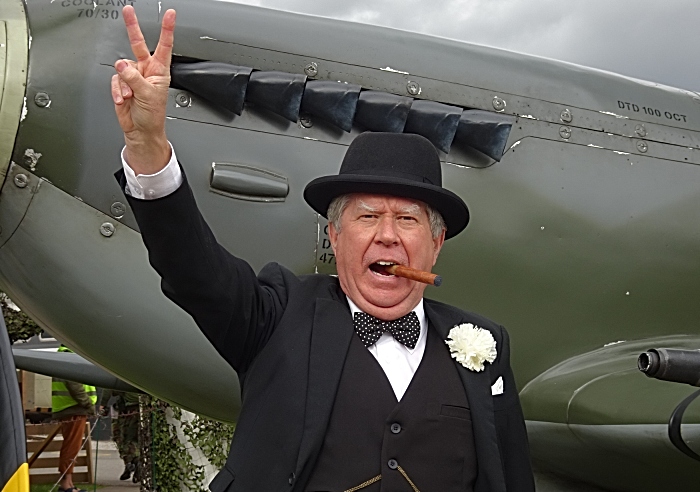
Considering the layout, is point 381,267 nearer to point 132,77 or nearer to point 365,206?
point 365,206

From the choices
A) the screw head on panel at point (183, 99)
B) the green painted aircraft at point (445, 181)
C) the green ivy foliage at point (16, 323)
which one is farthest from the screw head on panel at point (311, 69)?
the green ivy foliage at point (16, 323)

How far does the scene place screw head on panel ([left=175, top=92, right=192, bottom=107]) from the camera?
3604mm

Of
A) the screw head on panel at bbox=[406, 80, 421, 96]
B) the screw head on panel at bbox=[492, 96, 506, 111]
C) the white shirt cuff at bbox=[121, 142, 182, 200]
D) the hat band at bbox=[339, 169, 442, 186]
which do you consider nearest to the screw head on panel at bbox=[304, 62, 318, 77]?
the screw head on panel at bbox=[406, 80, 421, 96]

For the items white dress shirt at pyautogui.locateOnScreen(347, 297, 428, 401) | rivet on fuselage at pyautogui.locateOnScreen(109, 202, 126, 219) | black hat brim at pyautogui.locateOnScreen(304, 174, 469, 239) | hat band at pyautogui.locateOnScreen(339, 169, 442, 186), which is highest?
rivet on fuselage at pyautogui.locateOnScreen(109, 202, 126, 219)

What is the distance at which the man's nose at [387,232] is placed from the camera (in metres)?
1.97

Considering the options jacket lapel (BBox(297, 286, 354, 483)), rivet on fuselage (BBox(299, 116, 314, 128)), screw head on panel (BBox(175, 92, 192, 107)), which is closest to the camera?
jacket lapel (BBox(297, 286, 354, 483))

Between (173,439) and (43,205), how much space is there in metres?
2.65

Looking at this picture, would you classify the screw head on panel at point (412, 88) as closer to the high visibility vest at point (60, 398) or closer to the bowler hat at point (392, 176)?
the bowler hat at point (392, 176)

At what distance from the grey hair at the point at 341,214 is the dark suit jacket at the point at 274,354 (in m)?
0.17

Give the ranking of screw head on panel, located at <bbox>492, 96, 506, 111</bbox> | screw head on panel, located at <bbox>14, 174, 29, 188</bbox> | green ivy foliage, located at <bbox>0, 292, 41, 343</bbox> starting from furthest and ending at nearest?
green ivy foliage, located at <bbox>0, 292, 41, 343</bbox> → screw head on panel, located at <bbox>492, 96, 506, 111</bbox> → screw head on panel, located at <bbox>14, 174, 29, 188</bbox>

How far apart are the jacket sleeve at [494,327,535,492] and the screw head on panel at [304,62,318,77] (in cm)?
200

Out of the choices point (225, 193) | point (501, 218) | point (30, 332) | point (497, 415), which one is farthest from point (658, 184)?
point (30, 332)

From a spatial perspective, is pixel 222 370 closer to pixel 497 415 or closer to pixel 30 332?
pixel 497 415

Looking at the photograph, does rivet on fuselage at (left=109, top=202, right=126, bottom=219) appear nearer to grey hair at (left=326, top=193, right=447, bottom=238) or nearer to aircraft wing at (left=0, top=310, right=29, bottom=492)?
aircraft wing at (left=0, top=310, right=29, bottom=492)
